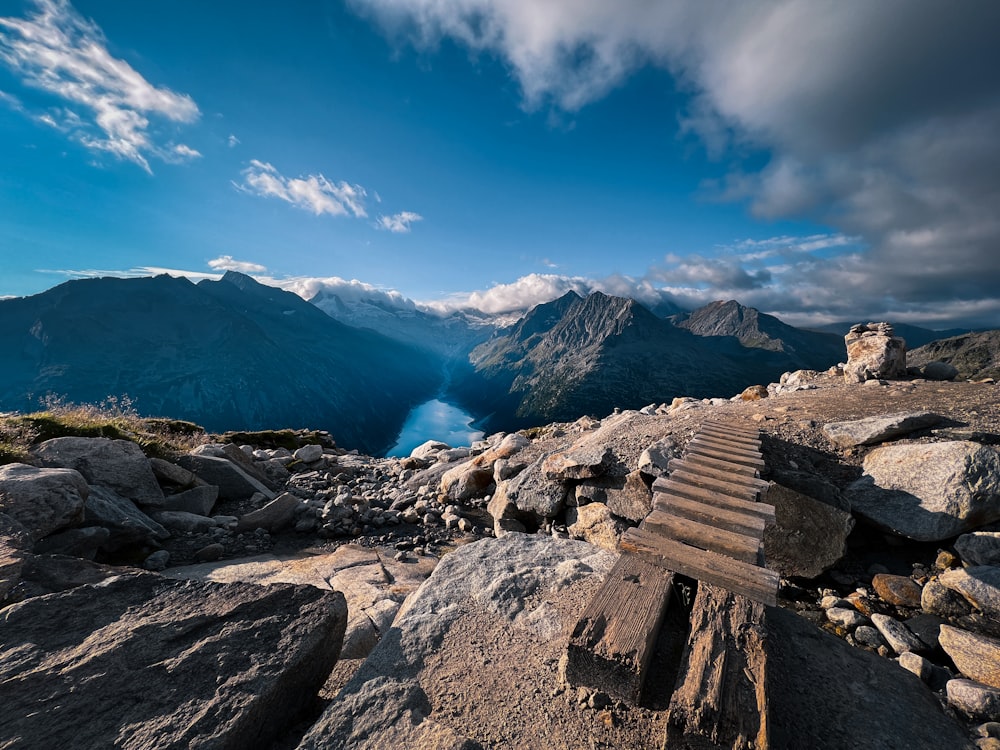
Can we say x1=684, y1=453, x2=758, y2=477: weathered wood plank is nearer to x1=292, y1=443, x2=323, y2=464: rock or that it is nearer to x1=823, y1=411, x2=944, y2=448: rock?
x1=823, y1=411, x2=944, y2=448: rock

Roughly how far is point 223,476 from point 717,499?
14.3m

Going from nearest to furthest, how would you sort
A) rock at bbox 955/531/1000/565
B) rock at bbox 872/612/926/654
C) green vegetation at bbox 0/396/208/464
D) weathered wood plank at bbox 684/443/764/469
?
1. rock at bbox 872/612/926/654
2. rock at bbox 955/531/1000/565
3. weathered wood plank at bbox 684/443/764/469
4. green vegetation at bbox 0/396/208/464

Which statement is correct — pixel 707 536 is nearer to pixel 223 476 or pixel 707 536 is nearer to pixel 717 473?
pixel 717 473

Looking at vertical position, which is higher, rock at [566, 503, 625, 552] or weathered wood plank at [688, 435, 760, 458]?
weathered wood plank at [688, 435, 760, 458]

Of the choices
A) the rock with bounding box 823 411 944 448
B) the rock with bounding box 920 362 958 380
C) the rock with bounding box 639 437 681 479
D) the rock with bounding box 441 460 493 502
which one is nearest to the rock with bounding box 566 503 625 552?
the rock with bounding box 639 437 681 479

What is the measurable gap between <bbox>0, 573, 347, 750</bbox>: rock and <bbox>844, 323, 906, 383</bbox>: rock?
17928 millimetres

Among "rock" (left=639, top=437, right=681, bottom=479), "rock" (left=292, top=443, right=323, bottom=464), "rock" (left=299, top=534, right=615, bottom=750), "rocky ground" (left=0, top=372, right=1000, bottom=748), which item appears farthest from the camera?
"rock" (left=292, top=443, right=323, bottom=464)

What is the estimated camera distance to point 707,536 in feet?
15.8

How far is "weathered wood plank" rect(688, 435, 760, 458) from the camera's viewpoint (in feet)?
26.6

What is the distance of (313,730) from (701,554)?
12.8 feet

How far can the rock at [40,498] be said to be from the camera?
6.41m

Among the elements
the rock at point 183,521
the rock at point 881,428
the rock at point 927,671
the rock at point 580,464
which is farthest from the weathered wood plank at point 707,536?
the rock at point 183,521

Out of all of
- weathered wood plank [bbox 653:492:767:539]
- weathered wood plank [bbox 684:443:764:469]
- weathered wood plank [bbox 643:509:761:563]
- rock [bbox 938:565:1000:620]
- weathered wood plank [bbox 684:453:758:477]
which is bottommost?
rock [bbox 938:565:1000:620]

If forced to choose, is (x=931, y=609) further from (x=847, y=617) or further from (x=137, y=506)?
(x=137, y=506)
